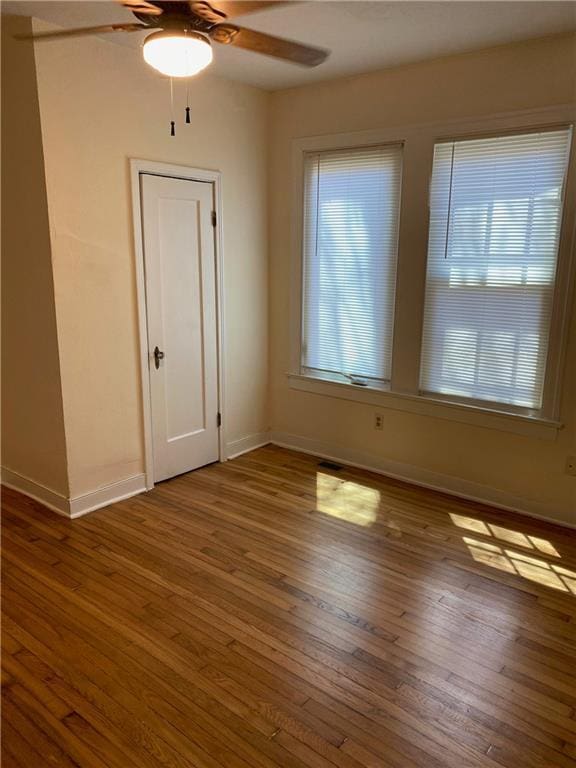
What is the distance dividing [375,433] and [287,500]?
0.89 m

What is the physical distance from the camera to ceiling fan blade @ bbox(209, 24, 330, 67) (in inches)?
75.0

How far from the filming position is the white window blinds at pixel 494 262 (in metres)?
3.16

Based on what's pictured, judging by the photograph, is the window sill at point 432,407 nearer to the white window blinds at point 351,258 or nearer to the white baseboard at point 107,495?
the white window blinds at point 351,258

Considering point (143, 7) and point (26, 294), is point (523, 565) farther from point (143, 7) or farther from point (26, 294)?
point (26, 294)

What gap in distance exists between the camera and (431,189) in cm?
352

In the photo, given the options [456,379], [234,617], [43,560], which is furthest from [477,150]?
[43,560]

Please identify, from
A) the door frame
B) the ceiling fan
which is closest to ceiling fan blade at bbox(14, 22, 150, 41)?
the ceiling fan

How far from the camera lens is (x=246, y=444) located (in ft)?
15.0

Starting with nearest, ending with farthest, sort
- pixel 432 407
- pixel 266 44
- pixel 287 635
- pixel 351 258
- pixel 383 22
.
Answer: pixel 266 44
pixel 287 635
pixel 383 22
pixel 432 407
pixel 351 258

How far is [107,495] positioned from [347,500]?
1570 millimetres

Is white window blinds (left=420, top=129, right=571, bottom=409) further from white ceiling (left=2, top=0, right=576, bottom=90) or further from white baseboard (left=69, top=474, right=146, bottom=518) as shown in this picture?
white baseboard (left=69, top=474, right=146, bottom=518)

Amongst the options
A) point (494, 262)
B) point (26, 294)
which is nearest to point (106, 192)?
point (26, 294)

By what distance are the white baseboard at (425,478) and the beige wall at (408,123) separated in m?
0.02

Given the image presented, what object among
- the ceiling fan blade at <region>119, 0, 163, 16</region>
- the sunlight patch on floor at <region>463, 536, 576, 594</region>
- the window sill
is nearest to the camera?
the ceiling fan blade at <region>119, 0, 163, 16</region>
